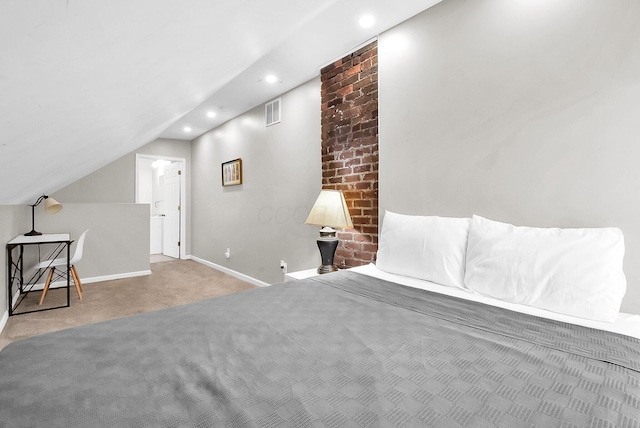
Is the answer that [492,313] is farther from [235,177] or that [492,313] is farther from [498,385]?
[235,177]

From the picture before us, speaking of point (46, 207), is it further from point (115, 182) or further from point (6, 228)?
point (115, 182)

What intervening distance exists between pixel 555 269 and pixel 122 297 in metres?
4.13

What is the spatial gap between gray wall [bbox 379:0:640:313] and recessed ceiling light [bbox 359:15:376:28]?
196 mm

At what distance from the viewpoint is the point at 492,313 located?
1.32 meters

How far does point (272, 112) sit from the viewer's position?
395 centimetres

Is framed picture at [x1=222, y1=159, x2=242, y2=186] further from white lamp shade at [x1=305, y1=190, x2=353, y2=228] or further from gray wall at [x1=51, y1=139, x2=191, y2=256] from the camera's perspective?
white lamp shade at [x1=305, y1=190, x2=353, y2=228]

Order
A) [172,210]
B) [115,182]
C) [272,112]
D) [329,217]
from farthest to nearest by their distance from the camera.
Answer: [172,210]
[115,182]
[272,112]
[329,217]

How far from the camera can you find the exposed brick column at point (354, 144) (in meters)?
2.65

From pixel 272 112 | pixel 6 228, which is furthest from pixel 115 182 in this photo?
pixel 272 112

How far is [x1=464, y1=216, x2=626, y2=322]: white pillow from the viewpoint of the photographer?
1287 millimetres

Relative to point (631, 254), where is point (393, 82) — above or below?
above

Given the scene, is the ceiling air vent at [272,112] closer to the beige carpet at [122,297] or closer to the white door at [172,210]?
the beige carpet at [122,297]

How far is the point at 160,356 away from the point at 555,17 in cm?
239

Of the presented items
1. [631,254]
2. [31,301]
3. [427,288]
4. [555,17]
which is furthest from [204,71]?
[31,301]
